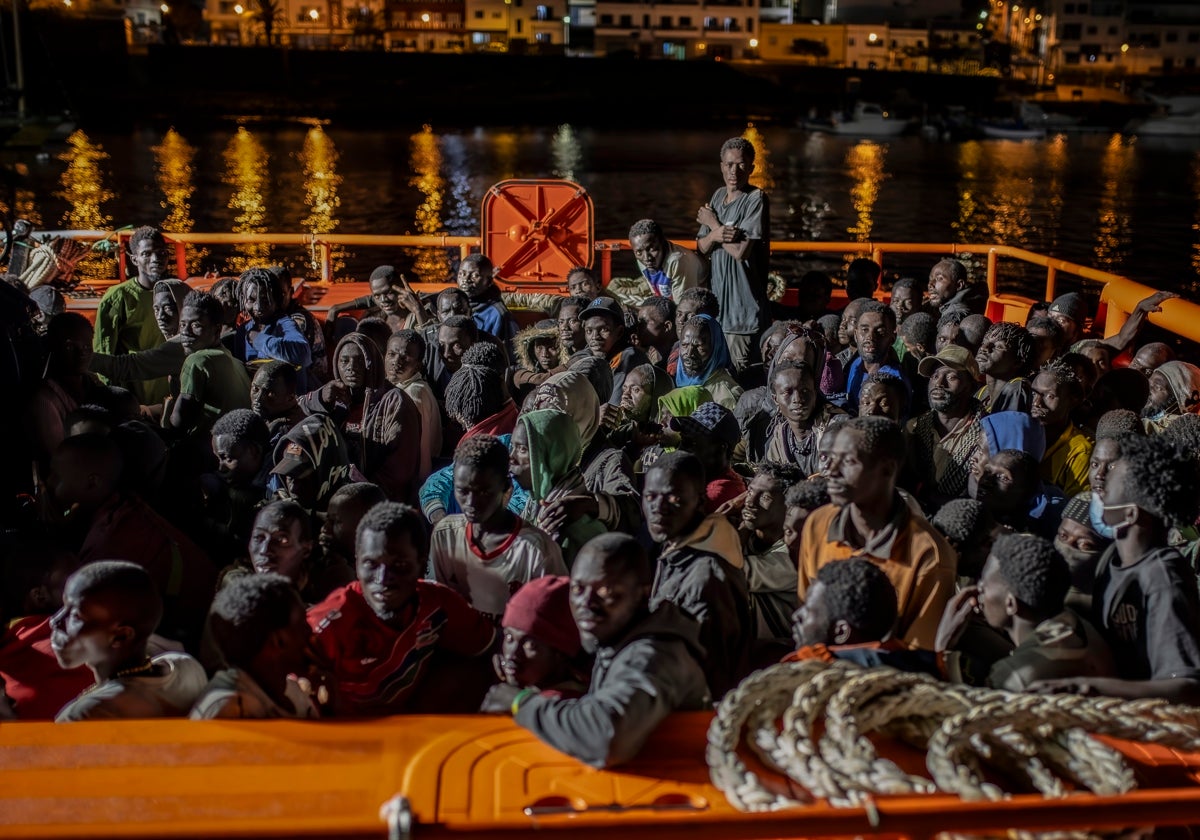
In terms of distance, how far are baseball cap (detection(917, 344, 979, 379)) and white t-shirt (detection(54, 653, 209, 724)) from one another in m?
4.12

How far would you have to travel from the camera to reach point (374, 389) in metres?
6.07

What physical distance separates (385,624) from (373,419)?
92.9 inches

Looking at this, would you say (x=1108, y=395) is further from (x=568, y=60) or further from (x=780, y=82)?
(x=780, y=82)

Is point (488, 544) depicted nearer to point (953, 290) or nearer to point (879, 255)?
point (953, 290)

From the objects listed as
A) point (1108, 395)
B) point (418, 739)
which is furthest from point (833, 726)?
point (1108, 395)

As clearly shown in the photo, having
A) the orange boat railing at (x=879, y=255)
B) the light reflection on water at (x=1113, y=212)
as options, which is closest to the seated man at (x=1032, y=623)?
the orange boat railing at (x=879, y=255)

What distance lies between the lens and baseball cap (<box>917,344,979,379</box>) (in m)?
5.92

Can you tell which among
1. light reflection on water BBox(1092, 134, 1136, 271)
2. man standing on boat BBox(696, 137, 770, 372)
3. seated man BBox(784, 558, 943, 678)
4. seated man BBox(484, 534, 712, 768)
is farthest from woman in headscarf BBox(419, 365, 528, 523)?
light reflection on water BBox(1092, 134, 1136, 271)

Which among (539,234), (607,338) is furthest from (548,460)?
(539,234)

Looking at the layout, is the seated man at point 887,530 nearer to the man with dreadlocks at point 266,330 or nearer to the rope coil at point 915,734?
the rope coil at point 915,734

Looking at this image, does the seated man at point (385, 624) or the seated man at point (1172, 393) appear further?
the seated man at point (1172, 393)

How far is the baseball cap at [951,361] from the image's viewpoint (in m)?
5.92

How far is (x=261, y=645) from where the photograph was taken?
3.06m

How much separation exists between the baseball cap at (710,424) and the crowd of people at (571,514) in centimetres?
3
